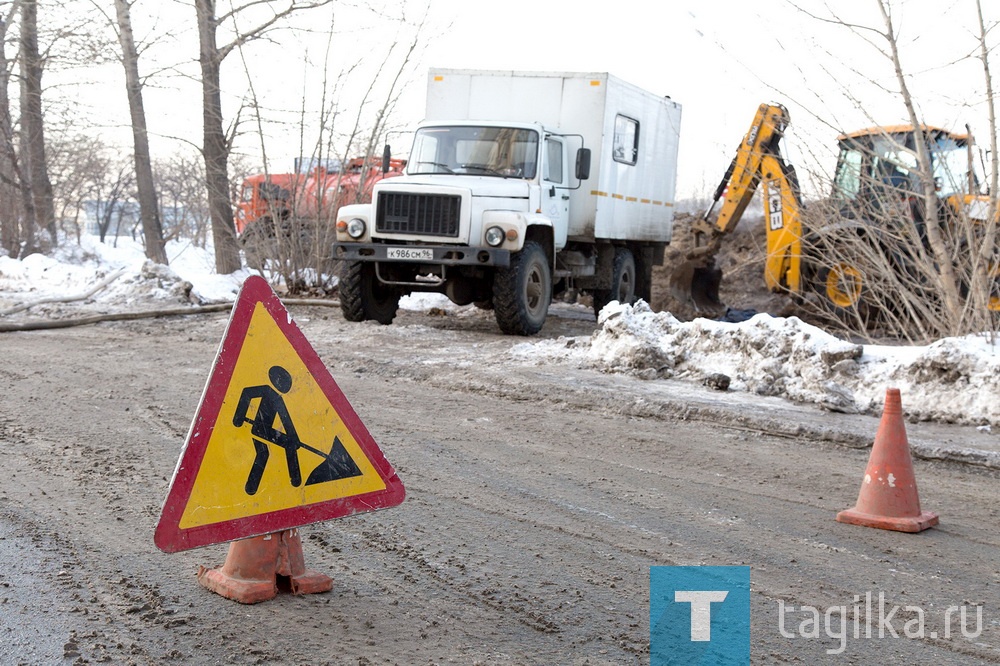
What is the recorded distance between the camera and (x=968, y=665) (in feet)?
11.3

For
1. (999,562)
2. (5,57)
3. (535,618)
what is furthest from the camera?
(5,57)

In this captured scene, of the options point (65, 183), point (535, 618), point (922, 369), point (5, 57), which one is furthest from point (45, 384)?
point (65, 183)

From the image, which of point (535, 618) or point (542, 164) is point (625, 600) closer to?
point (535, 618)

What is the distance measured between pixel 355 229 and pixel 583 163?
10.1 feet

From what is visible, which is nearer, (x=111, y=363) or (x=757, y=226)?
(x=111, y=363)

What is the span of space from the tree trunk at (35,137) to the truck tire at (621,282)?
13.4 m

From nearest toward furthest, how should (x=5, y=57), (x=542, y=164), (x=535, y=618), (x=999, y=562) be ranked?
1. (x=535, y=618)
2. (x=999, y=562)
3. (x=542, y=164)
4. (x=5, y=57)

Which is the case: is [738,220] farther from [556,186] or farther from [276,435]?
[276,435]

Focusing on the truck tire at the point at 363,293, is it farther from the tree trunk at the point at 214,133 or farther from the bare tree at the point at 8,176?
the bare tree at the point at 8,176

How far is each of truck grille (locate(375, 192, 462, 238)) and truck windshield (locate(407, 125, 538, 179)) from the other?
751 mm

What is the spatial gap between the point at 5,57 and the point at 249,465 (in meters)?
22.4

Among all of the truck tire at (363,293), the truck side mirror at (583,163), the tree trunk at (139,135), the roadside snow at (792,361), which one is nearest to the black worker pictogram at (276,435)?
the roadside snow at (792,361)

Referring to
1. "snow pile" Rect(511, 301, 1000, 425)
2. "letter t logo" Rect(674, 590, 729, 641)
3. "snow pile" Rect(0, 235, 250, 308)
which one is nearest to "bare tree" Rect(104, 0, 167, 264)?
"snow pile" Rect(0, 235, 250, 308)

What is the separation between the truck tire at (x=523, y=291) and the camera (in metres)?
12.5
